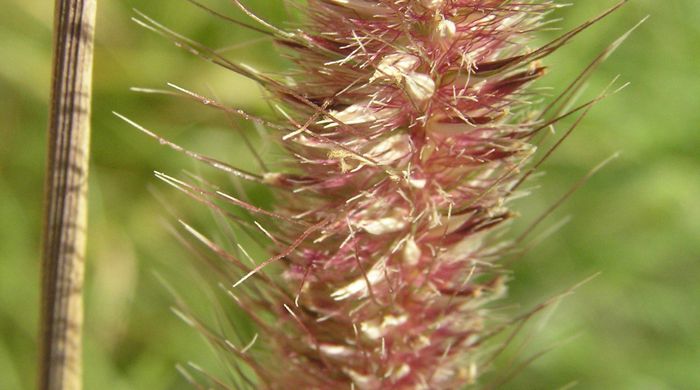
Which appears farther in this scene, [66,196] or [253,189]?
[253,189]

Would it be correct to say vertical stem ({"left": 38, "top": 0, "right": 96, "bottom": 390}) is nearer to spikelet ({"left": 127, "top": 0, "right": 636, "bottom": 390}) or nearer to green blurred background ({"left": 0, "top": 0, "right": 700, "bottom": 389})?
spikelet ({"left": 127, "top": 0, "right": 636, "bottom": 390})

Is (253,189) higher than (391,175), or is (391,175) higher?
(391,175)

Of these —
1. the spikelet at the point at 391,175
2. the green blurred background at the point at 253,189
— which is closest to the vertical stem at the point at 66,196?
the spikelet at the point at 391,175

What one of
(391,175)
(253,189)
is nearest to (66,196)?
(391,175)

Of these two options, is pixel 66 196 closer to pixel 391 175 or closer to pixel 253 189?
pixel 391 175

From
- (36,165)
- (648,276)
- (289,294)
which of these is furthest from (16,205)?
(648,276)

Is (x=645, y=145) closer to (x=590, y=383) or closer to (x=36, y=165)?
(x=590, y=383)

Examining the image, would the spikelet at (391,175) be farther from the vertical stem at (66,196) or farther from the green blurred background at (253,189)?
the green blurred background at (253,189)
